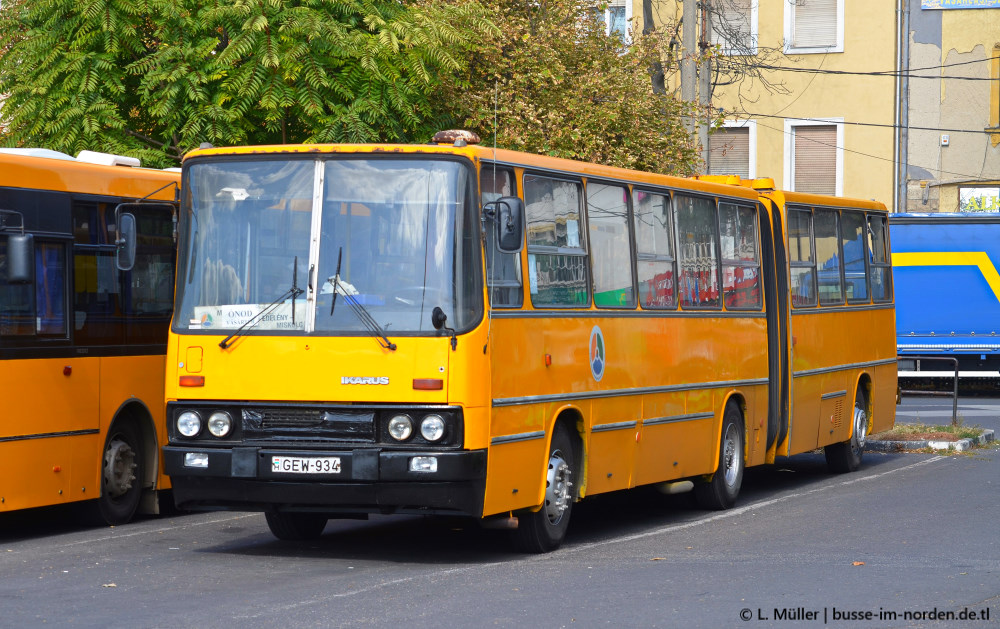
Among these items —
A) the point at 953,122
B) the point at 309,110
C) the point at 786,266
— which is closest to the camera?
the point at 786,266

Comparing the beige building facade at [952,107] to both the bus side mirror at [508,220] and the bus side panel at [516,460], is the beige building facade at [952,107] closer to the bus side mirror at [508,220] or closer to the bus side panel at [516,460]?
the bus side panel at [516,460]

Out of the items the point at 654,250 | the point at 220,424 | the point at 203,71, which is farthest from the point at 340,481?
the point at 203,71

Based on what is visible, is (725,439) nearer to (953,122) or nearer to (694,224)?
(694,224)

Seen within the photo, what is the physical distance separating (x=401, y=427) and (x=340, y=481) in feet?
1.72

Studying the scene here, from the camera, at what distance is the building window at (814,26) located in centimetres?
3594

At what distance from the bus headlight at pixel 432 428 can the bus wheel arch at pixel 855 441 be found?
8.43 meters

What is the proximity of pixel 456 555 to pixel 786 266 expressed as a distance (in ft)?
20.4

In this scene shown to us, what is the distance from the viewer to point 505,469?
33.7 ft

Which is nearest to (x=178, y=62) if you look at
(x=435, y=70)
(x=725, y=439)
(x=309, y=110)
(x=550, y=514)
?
(x=309, y=110)

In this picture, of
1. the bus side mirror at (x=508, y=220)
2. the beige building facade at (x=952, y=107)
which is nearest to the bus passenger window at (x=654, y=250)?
the bus side mirror at (x=508, y=220)

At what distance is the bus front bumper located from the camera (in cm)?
982

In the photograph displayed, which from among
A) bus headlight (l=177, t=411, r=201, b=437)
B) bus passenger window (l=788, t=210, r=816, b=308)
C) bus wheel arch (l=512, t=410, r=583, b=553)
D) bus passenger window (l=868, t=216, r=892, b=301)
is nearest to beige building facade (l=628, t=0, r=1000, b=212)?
bus passenger window (l=868, t=216, r=892, b=301)

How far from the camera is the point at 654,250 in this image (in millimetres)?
12914

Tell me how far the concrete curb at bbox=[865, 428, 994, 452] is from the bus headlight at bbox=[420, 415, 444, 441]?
36.3 ft
